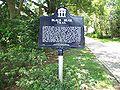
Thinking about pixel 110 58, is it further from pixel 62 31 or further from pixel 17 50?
pixel 62 31

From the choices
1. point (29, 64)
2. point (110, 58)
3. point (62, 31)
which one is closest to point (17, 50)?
point (29, 64)

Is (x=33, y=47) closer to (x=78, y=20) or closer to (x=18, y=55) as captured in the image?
(x=18, y=55)

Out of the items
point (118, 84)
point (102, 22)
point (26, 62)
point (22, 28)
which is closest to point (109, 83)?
point (118, 84)

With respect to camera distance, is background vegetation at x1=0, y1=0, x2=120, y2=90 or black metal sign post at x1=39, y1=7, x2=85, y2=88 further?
black metal sign post at x1=39, y1=7, x2=85, y2=88

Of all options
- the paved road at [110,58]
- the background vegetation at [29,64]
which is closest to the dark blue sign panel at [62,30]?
the background vegetation at [29,64]

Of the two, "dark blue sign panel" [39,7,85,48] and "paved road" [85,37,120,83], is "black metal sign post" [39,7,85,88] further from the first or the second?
"paved road" [85,37,120,83]

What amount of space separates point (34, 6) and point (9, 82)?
1899cm

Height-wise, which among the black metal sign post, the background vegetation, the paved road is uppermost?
the black metal sign post

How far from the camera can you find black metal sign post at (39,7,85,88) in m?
6.83

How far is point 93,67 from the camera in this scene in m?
11.7

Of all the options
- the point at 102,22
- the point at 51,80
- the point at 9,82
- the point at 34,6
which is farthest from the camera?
the point at 102,22

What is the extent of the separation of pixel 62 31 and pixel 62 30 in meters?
0.02

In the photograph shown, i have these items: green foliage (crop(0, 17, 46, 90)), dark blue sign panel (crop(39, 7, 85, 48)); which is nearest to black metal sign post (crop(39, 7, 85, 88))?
dark blue sign panel (crop(39, 7, 85, 48))

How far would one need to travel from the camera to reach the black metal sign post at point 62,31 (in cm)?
683
